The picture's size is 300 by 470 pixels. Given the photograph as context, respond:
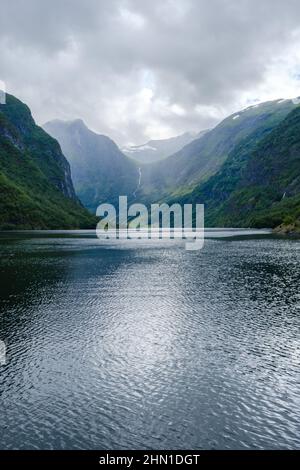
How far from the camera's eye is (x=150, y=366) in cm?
3569

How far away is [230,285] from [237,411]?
51226 mm

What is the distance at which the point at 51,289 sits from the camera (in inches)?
2904

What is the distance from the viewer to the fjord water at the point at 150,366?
24.7 metres

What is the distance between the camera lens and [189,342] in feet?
140

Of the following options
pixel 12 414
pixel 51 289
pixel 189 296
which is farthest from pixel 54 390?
pixel 51 289

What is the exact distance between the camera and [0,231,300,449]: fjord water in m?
24.7
